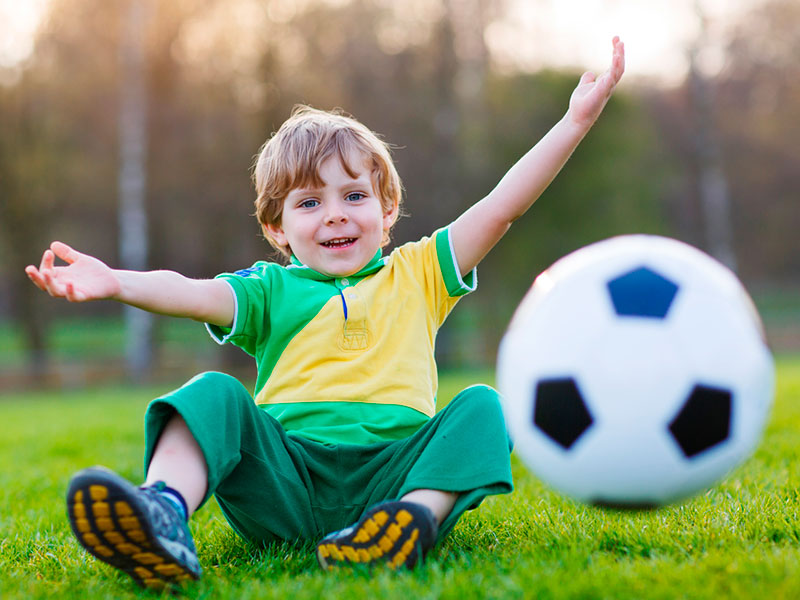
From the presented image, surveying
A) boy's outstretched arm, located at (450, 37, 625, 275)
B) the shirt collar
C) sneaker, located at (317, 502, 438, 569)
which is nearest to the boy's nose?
the shirt collar

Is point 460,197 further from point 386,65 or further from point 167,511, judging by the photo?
point 167,511

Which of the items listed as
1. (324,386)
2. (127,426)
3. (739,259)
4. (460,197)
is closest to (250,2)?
→ (460,197)

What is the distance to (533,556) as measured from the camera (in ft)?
6.68

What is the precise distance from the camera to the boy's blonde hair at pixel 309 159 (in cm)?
255

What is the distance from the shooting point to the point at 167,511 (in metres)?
1.88

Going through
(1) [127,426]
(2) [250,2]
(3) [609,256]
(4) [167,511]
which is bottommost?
(1) [127,426]

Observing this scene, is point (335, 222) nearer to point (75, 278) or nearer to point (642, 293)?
point (75, 278)

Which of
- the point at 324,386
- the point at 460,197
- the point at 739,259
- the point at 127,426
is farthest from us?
the point at 739,259

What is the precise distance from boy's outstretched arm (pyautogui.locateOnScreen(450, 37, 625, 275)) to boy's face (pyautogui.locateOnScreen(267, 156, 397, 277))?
287 mm

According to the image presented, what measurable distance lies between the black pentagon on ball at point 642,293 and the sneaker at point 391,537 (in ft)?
2.09

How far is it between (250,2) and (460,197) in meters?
5.21

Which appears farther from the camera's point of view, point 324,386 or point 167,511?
point 324,386

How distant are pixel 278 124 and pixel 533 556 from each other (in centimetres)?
1357

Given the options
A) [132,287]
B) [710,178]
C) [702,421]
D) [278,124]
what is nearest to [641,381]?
[702,421]
